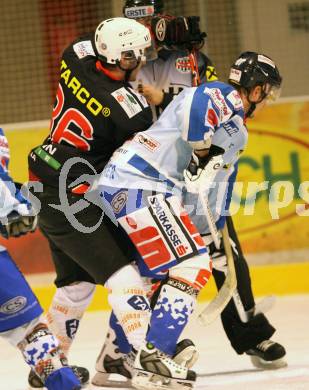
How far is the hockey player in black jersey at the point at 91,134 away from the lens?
3.64 m

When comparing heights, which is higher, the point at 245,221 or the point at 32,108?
the point at 32,108

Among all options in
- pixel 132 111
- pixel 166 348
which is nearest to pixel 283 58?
pixel 132 111

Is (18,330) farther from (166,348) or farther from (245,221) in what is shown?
(245,221)

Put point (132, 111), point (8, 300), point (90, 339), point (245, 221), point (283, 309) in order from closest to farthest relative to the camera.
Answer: point (8, 300) → point (132, 111) → point (90, 339) → point (283, 309) → point (245, 221)

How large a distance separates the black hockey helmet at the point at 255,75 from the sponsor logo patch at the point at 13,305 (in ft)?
4.14

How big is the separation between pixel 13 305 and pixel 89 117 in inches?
31.2

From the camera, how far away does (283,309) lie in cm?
538

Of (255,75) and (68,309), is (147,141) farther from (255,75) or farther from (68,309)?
(68,309)

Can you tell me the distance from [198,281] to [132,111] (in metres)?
0.63

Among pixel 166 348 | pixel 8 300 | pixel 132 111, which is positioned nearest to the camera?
pixel 8 300

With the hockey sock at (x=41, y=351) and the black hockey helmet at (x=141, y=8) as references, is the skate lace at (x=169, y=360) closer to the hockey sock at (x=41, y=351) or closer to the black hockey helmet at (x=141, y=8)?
the hockey sock at (x=41, y=351)

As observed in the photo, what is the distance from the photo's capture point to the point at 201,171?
351cm

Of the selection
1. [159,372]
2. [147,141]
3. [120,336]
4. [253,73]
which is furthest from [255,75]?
[159,372]

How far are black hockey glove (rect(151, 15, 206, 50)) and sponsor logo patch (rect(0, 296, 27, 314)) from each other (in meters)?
1.38
